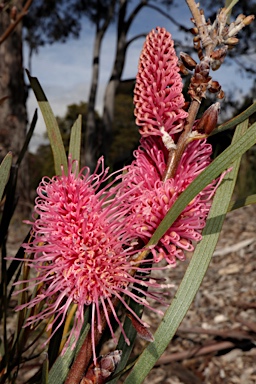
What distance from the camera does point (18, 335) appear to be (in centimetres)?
69

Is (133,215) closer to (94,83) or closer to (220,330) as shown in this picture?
(220,330)

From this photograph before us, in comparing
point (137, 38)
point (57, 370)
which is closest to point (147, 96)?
point (57, 370)

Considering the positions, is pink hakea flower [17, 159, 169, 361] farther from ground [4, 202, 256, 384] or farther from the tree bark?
the tree bark

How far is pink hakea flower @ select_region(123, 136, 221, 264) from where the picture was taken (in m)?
A: 0.46

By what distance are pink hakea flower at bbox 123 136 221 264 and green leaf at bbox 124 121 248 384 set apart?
0.04 ft

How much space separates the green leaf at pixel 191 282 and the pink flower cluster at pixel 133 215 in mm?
15

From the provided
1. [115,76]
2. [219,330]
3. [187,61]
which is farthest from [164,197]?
[115,76]

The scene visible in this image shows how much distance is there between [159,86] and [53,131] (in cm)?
17

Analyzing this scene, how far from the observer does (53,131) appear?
0.58 meters

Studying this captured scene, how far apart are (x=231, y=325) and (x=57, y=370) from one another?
219cm

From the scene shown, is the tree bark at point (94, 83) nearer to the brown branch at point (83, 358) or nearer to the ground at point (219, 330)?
the ground at point (219, 330)

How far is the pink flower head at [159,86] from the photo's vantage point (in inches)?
18.2

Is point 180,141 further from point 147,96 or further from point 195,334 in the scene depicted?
point 195,334

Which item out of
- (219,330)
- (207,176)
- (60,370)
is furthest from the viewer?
(219,330)
